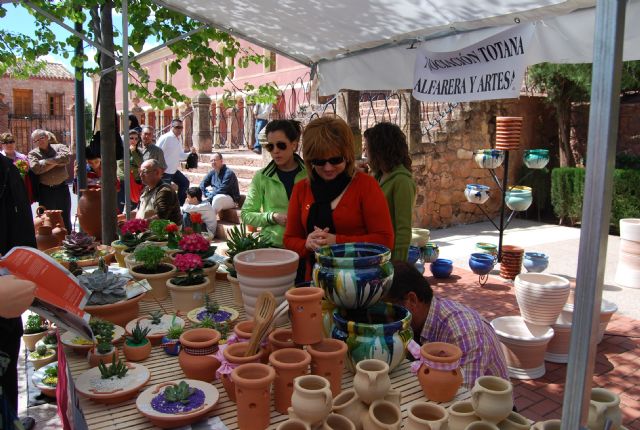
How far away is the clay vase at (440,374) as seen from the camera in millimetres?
1386

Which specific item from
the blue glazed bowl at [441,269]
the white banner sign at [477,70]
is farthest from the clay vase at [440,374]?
the blue glazed bowl at [441,269]

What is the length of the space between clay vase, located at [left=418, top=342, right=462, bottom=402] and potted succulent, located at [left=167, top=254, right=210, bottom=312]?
113cm

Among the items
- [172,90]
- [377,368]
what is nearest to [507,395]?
[377,368]

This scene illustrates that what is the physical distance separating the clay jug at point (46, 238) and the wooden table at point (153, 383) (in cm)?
239

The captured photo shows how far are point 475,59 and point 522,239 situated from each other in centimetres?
533

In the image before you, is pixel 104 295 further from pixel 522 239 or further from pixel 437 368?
pixel 522 239

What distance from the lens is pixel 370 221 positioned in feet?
7.08

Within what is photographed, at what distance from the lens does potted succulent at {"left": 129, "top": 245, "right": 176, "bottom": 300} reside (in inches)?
93.1

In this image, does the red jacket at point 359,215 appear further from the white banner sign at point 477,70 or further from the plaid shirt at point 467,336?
the white banner sign at point 477,70

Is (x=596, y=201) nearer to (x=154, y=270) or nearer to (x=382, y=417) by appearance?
(x=382, y=417)

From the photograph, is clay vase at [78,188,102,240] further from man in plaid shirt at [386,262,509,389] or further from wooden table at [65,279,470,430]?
man in plaid shirt at [386,262,509,389]

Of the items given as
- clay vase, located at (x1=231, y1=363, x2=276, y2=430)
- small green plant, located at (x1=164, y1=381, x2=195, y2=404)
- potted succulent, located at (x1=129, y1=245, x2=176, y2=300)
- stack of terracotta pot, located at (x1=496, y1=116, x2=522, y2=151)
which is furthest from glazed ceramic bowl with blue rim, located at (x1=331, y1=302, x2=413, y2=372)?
stack of terracotta pot, located at (x1=496, y1=116, x2=522, y2=151)

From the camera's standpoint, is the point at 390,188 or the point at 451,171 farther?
the point at 451,171

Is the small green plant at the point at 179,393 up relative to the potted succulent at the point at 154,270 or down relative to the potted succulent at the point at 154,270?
down
